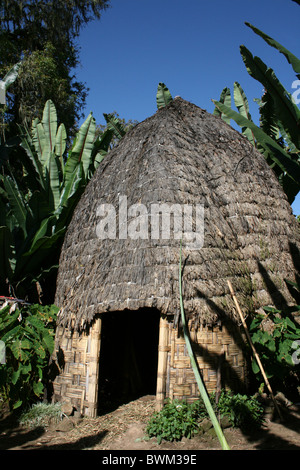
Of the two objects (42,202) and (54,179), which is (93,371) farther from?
(54,179)

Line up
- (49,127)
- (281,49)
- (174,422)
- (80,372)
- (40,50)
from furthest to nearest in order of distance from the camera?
(40,50), (49,127), (80,372), (174,422), (281,49)

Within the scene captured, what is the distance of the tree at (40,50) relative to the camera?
1512 cm

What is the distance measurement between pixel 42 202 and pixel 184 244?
3.69 metres

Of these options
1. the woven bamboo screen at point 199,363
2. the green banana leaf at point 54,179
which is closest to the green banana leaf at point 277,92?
the woven bamboo screen at point 199,363

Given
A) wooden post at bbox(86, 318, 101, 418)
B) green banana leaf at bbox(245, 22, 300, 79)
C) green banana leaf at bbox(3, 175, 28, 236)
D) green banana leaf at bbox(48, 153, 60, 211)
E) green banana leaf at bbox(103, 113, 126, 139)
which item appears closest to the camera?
green banana leaf at bbox(245, 22, 300, 79)

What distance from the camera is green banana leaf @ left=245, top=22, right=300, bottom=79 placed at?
4.01 meters

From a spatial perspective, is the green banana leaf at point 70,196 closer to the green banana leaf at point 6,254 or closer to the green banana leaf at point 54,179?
the green banana leaf at point 54,179

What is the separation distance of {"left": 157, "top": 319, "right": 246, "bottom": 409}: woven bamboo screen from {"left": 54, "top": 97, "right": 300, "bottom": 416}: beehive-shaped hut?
0.01 m

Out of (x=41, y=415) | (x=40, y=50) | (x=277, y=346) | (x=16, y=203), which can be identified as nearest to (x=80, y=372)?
(x=41, y=415)

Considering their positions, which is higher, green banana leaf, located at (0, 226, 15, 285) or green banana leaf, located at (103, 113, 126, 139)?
green banana leaf, located at (103, 113, 126, 139)

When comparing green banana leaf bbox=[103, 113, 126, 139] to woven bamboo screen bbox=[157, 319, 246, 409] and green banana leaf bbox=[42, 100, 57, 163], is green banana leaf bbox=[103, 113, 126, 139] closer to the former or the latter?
green banana leaf bbox=[42, 100, 57, 163]

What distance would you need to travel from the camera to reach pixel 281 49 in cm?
410

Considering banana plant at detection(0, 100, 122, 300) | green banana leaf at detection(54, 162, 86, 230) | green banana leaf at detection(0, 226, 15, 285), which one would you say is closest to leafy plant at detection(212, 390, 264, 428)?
banana plant at detection(0, 100, 122, 300)

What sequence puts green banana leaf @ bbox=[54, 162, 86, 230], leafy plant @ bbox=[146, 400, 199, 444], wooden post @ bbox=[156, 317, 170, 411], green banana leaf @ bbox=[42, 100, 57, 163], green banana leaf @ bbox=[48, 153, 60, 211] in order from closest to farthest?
1. leafy plant @ bbox=[146, 400, 199, 444]
2. wooden post @ bbox=[156, 317, 170, 411]
3. green banana leaf @ bbox=[54, 162, 86, 230]
4. green banana leaf @ bbox=[48, 153, 60, 211]
5. green banana leaf @ bbox=[42, 100, 57, 163]
